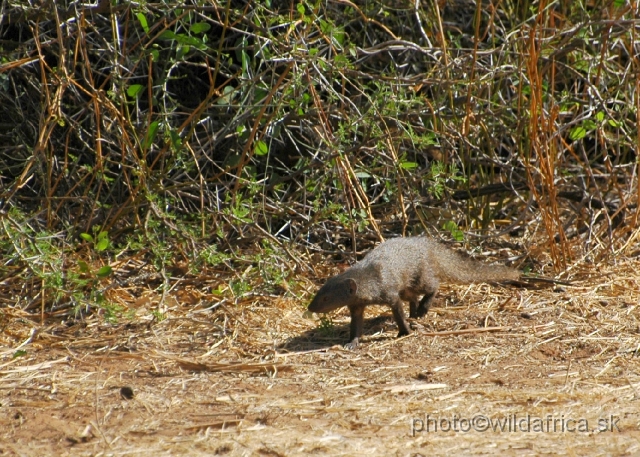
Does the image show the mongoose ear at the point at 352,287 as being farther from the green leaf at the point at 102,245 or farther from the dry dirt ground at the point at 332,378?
the green leaf at the point at 102,245

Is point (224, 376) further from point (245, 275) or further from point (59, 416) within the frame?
point (245, 275)

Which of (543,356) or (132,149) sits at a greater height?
(132,149)

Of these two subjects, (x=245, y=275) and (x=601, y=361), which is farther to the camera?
(x=245, y=275)

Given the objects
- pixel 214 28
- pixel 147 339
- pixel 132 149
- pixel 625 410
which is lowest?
pixel 147 339

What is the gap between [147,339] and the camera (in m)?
4.71

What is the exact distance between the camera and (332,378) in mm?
4090

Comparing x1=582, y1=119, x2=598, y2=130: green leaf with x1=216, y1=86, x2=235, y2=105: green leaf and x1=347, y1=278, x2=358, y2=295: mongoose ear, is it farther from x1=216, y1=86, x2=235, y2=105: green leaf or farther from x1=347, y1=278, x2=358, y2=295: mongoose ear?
x1=216, y1=86, x2=235, y2=105: green leaf

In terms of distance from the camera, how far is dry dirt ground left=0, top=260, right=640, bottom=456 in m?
3.31

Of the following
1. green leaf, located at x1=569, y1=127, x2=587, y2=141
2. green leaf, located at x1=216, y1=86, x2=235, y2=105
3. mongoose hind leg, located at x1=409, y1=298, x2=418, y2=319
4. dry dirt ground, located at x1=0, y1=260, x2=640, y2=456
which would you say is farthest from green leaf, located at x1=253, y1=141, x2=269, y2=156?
green leaf, located at x1=569, y1=127, x2=587, y2=141

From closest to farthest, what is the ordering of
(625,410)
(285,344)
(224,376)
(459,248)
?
(625,410), (224,376), (285,344), (459,248)

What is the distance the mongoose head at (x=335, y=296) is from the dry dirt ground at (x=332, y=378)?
0.20 meters

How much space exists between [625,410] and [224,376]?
183cm

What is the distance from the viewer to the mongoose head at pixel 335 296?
4.74 metres

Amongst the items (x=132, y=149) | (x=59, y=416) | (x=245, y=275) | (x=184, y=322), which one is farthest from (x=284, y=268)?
(x=59, y=416)
